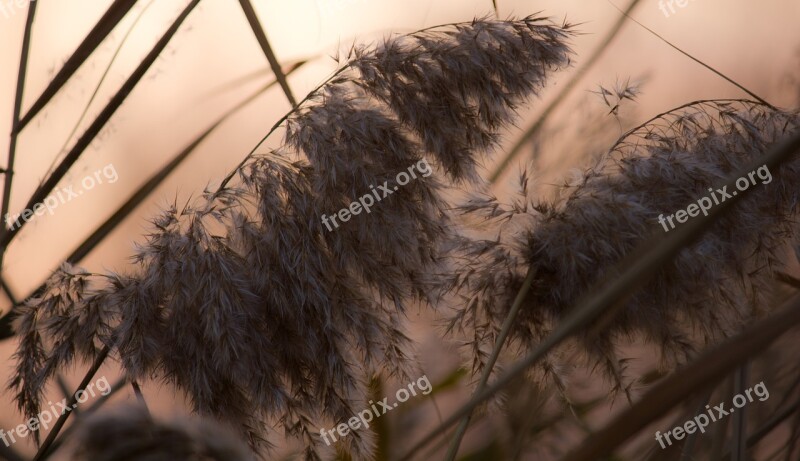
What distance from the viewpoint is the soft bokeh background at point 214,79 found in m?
0.96

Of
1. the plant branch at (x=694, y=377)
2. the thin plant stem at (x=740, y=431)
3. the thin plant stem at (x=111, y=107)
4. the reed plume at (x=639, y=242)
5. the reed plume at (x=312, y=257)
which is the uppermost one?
the thin plant stem at (x=111, y=107)

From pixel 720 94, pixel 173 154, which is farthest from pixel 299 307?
pixel 720 94

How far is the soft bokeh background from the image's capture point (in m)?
0.96

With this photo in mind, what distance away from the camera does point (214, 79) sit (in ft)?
3.28

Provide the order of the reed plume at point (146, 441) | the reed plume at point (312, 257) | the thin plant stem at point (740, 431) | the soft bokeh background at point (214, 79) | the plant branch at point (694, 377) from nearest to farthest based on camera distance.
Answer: the plant branch at point (694, 377), the reed plume at point (146, 441), the thin plant stem at point (740, 431), the reed plume at point (312, 257), the soft bokeh background at point (214, 79)

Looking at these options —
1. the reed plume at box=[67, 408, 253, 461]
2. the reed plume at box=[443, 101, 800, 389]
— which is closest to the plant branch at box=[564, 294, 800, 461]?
the reed plume at box=[67, 408, 253, 461]

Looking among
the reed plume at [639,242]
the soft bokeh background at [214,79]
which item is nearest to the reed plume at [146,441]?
the reed plume at [639,242]

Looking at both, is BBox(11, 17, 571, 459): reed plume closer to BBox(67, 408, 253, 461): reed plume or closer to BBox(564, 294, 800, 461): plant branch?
BBox(67, 408, 253, 461): reed plume

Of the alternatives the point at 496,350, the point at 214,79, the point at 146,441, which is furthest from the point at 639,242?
the point at 214,79

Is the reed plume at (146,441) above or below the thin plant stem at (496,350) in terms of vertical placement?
above

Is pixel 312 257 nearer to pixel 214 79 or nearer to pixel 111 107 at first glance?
pixel 111 107

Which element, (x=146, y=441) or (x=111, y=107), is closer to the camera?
(x=146, y=441)

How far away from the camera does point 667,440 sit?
537mm

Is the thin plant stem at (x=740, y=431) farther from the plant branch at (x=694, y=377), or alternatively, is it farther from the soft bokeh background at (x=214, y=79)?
the soft bokeh background at (x=214, y=79)
